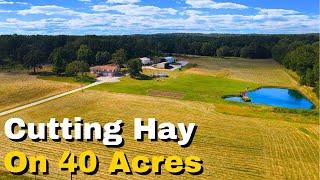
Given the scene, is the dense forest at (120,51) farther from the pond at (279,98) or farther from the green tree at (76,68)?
the pond at (279,98)

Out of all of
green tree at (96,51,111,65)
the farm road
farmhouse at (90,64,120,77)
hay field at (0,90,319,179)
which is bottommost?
hay field at (0,90,319,179)

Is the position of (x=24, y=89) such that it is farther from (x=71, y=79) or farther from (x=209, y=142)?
(x=209, y=142)

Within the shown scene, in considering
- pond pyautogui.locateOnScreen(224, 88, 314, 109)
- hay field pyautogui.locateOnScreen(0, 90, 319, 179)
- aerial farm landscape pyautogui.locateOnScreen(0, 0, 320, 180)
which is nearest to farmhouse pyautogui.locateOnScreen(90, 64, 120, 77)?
aerial farm landscape pyautogui.locateOnScreen(0, 0, 320, 180)

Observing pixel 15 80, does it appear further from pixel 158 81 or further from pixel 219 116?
pixel 219 116

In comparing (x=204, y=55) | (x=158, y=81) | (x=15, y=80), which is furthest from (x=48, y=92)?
(x=204, y=55)

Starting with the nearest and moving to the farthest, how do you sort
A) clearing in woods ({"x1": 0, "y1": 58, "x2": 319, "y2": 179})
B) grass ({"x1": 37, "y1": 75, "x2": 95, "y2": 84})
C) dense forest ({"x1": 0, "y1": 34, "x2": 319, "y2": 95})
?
clearing in woods ({"x1": 0, "y1": 58, "x2": 319, "y2": 179}), grass ({"x1": 37, "y1": 75, "x2": 95, "y2": 84}), dense forest ({"x1": 0, "y1": 34, "x2": 319, "y2": 95})

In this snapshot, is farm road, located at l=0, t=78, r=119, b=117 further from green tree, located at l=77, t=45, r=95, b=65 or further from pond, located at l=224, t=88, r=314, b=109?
pond, located at l=224, t=88, r=314, b=109

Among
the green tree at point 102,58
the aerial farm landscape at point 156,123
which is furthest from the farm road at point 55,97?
the green tree at point 102,58
